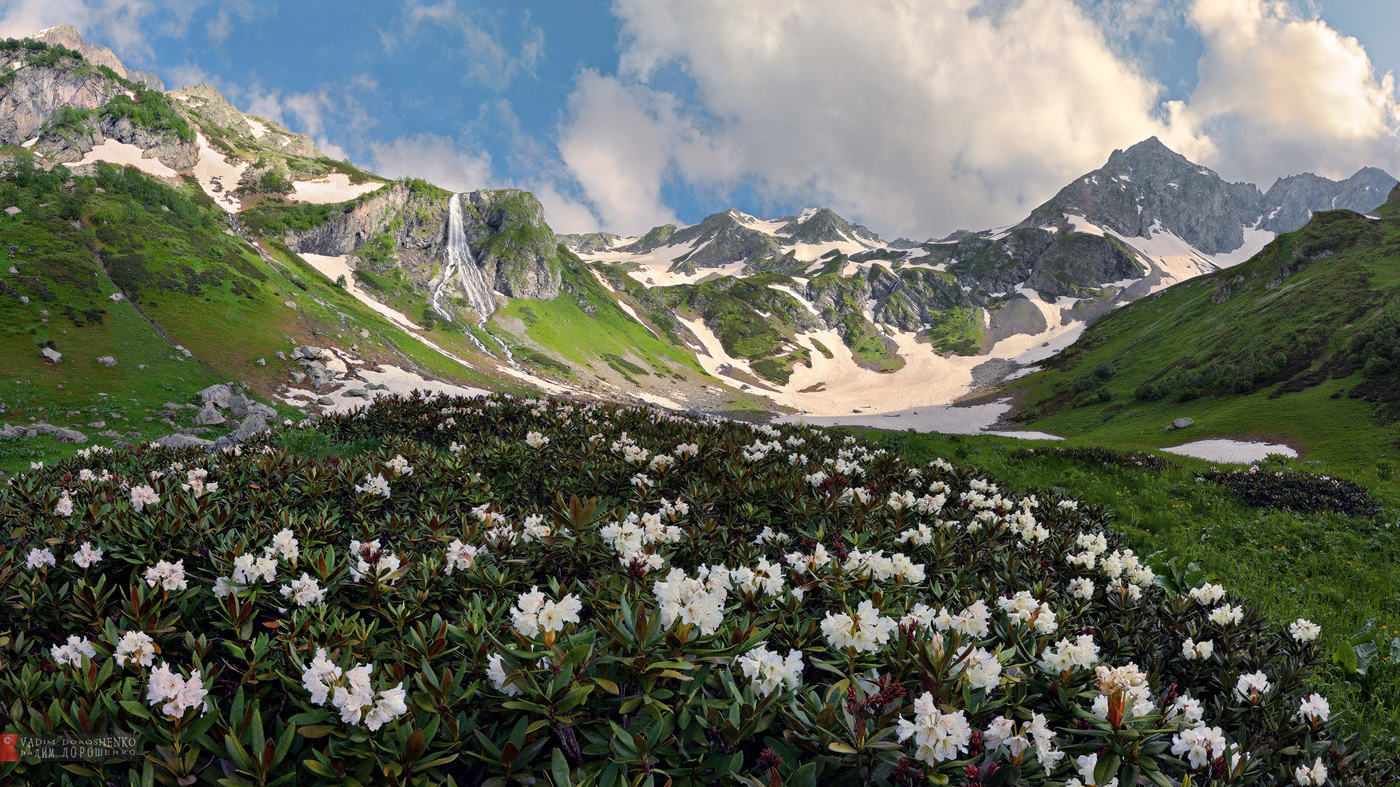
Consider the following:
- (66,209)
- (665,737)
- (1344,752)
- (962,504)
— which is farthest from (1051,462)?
(66,209)

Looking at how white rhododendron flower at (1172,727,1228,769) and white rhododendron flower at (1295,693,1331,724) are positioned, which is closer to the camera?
white rhododendron flower at (1172,727,1228,769)

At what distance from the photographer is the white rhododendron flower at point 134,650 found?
117 inches

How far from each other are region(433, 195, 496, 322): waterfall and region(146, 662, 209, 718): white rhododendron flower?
382 ft

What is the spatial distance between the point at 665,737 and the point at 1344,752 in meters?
4.68

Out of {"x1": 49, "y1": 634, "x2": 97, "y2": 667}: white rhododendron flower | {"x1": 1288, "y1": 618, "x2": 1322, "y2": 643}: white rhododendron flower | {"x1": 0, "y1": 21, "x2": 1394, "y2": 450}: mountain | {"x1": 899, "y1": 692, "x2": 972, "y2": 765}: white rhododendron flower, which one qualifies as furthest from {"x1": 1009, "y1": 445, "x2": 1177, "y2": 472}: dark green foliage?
{"x1": 0, "y1": 21, "x2": 1394, "y2": 450}: mountain

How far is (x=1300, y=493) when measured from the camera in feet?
39.8

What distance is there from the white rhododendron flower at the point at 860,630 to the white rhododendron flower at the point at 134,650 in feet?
13.6

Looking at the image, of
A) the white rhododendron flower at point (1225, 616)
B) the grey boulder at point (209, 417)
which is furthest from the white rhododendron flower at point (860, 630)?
the grey boulder at point (209, 417)

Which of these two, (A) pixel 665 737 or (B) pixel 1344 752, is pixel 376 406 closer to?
(A) pixel 665 737

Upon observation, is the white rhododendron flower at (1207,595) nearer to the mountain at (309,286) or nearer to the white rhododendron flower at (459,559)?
the white rhododendron flower at (459,559)

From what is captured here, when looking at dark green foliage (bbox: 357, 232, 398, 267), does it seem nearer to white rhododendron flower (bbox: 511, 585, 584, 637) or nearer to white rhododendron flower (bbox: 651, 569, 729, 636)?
white rhododendron flower (bbox: 511, 585, 584, 637)

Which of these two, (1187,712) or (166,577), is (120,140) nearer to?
(166,577)

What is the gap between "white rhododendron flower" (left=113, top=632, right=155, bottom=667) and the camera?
2.96 meters

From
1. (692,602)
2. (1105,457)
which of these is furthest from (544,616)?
(1105,457)
